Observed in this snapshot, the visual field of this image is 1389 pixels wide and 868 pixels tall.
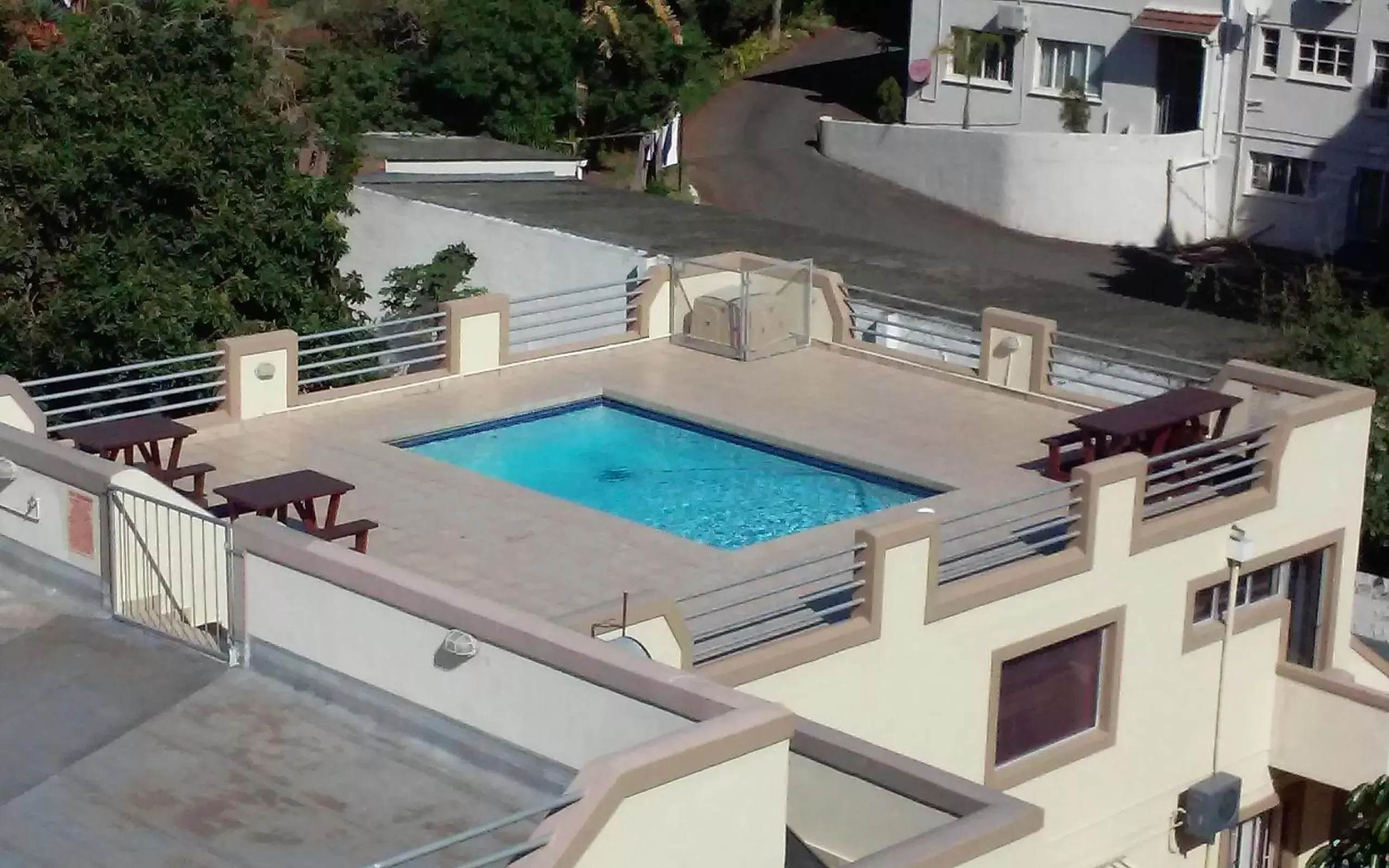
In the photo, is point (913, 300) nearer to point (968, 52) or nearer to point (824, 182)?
point (824, 182)

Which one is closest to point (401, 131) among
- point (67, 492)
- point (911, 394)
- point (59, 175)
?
point (59, 175)

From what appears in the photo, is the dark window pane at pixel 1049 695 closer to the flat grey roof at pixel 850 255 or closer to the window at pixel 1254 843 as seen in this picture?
the window at pixel 1254 843

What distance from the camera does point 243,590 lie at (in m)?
12.9

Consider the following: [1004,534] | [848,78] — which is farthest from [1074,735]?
[848,78]

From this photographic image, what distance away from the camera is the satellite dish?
47.5m

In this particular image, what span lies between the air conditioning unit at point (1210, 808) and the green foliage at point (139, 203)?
1294cm

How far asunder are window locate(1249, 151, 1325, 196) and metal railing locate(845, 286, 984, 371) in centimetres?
2564

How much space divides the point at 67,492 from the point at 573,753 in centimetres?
493

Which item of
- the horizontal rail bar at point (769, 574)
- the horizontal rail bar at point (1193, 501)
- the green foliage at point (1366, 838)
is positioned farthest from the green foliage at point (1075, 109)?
the green foliage at point (1366, 838)

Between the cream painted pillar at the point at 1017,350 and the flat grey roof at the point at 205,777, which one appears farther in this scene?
the cream painted pillar at the point at 1017,350

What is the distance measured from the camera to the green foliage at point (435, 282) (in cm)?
3164

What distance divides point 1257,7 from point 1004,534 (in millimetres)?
32051

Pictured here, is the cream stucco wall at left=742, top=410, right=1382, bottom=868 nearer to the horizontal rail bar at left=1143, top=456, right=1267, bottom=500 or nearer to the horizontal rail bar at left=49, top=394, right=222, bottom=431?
the horizontal rail bar at left=1143, top=456, right=1267, bottom=500

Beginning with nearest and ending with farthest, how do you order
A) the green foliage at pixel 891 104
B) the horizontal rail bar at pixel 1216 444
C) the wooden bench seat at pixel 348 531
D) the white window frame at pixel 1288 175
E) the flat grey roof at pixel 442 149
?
the wooden bench seat at pixel 348 531, the horizontal rail bar at pixel 1216 444, the flat grey roof at pixel 442 149, the white window frame at pixel 1288 175, the green foliage at pixel 891 104
